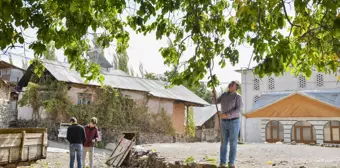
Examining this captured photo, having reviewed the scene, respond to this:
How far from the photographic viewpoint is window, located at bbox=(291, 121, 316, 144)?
2636 cm

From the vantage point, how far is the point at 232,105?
7328 millimetres

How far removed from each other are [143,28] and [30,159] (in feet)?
17.4

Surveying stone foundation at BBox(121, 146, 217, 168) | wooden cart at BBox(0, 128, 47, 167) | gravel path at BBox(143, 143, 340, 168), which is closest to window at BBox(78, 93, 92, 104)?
stone foundation at BBox(121, 146, 217, 168)

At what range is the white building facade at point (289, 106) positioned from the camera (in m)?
25.0

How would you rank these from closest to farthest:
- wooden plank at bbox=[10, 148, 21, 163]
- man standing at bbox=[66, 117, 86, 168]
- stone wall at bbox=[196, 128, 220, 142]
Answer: wooden plank at bbox=[10, 148, 21, 163] → man standing at bbox=[66, 117, 86, 168] → stone wall at bbox=[196, 128, 220, 142]

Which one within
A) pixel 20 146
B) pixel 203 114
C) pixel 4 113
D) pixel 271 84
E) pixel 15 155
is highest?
pixel 271 84

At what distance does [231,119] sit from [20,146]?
544cm

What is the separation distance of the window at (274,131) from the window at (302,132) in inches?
51.1

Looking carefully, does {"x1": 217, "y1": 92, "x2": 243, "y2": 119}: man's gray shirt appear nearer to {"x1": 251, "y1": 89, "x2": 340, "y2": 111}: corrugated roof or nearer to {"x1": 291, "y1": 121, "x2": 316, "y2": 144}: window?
{"x1": 251, "y1": 89, "x2": 340, "y2": 111}: corrugated roof

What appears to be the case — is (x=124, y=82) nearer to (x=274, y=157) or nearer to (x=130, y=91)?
(x=130, y=91)


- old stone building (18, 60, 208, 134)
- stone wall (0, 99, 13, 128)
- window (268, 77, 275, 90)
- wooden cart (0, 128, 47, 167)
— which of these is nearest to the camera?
wooden cart (0, 128, 47, 167)

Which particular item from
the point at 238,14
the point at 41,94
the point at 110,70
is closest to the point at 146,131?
the point at 110,70

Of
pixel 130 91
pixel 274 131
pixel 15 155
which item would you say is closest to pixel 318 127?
pixel 274 131

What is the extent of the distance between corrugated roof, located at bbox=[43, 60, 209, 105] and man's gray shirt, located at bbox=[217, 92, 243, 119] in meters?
18.2
